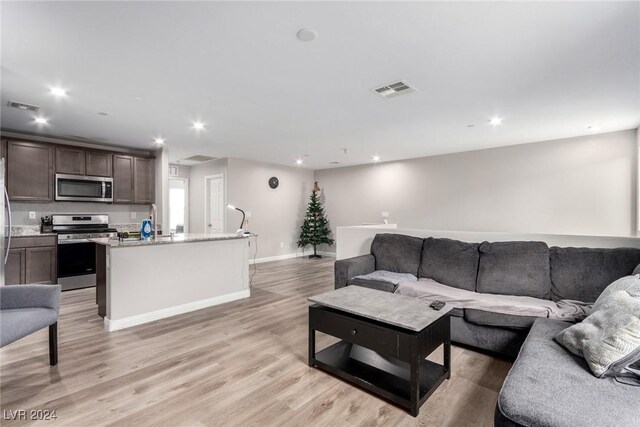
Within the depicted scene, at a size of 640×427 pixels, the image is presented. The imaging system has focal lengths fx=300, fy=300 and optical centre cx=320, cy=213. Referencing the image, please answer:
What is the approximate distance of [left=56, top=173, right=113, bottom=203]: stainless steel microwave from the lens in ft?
15.2

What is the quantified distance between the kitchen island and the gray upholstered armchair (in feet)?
2.47

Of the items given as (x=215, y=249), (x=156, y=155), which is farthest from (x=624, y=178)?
(x=156, y=155)

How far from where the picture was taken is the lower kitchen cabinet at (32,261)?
13.3 feet

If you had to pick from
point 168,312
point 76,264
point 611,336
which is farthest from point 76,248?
point 611,336

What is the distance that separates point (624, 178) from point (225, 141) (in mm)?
6204

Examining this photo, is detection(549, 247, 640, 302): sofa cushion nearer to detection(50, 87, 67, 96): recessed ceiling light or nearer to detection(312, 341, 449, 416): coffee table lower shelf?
detection(312, 341, 449, 416): coffee table lower shelf

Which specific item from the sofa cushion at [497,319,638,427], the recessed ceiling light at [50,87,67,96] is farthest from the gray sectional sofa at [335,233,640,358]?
the recessed ceiling light at [50,87,67,96]

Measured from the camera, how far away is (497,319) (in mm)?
2451

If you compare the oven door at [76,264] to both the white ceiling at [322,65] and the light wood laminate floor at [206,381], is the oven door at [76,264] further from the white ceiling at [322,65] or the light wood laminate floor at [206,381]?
the white ceiling at [322,65]

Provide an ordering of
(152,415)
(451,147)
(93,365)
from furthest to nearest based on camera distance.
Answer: (451,147), (93,365), (152,415)

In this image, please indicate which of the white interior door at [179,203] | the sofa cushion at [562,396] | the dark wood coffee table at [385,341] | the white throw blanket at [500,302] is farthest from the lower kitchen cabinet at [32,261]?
the sofa cushion at [562,396]

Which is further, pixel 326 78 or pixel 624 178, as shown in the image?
pixel 624 178

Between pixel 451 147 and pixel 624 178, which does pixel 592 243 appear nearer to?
pixel 624 178

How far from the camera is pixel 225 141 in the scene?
Answer: 5.10 metres
